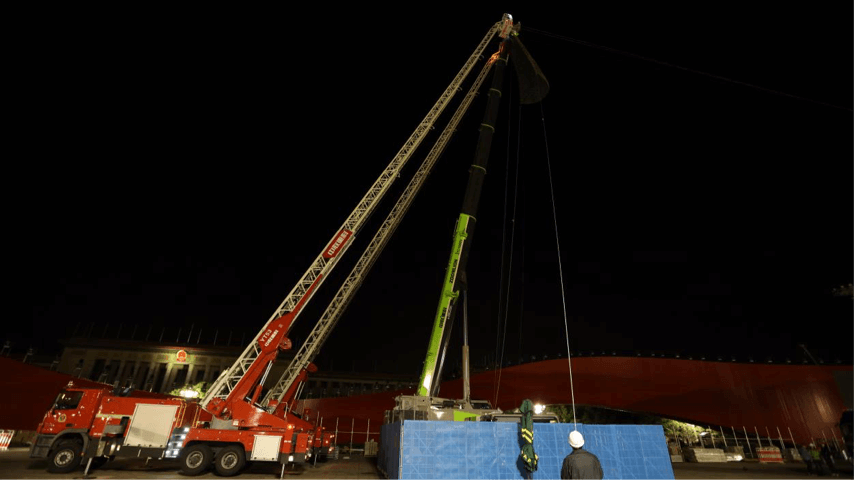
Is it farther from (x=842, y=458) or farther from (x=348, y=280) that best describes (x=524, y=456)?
(x=842, y=458)

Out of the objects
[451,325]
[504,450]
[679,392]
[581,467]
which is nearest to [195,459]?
[451,325]

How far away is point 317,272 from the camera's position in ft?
54.1

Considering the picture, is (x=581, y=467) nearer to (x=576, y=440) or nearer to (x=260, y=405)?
(x=576, y=440)

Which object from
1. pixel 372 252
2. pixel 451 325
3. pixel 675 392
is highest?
pixel 372 252

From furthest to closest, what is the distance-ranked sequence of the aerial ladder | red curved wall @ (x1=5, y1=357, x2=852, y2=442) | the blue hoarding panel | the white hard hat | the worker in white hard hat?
red curved wall @ (x1=5, y1=357, x2=852, y2=442) < the aerial ladder < the blue hoarding panel < the white hard hat < the worker in white hard hat

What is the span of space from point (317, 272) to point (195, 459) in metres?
7.75

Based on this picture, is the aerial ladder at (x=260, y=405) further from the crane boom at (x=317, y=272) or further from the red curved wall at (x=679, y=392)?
the red curved wall at (x=679, y=392)

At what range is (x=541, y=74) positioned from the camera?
20.0 metres

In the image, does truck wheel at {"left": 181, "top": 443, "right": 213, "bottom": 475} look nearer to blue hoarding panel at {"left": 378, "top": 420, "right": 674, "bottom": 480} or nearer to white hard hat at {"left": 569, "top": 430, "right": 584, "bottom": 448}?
blue hoarding panel at {"left": 378, "top": 420, "right": 674, "bottom": 480}

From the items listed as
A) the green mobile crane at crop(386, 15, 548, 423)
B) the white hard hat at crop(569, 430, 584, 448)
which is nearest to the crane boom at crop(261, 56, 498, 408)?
the green mobile crane at crop(386, 15, 548, 423)

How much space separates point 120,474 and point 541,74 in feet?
80.2

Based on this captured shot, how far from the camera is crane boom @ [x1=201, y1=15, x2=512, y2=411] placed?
45.5ft

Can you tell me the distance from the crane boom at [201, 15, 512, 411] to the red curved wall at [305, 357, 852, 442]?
12.9 meters

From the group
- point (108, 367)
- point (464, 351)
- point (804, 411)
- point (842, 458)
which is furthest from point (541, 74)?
point (108, 367)
